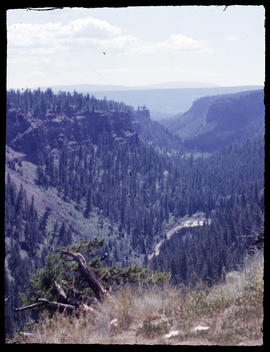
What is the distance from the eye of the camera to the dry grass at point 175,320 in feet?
21.4

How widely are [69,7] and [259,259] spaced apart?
6.39m

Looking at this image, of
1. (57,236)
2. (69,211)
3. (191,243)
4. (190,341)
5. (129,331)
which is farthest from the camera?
(69,211)

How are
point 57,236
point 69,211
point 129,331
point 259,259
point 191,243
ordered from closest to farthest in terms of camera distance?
1. point 129,331
2. point 259,259
3. point 191,243
4. point 57,236
5. point 69,211

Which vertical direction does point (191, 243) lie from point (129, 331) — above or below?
below

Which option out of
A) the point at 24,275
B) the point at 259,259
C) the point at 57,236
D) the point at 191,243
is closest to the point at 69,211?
the point at 57,236

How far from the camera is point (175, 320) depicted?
24.5 ft

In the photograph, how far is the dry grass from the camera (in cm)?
653

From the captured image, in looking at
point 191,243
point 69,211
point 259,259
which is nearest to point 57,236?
A: point 69,211
